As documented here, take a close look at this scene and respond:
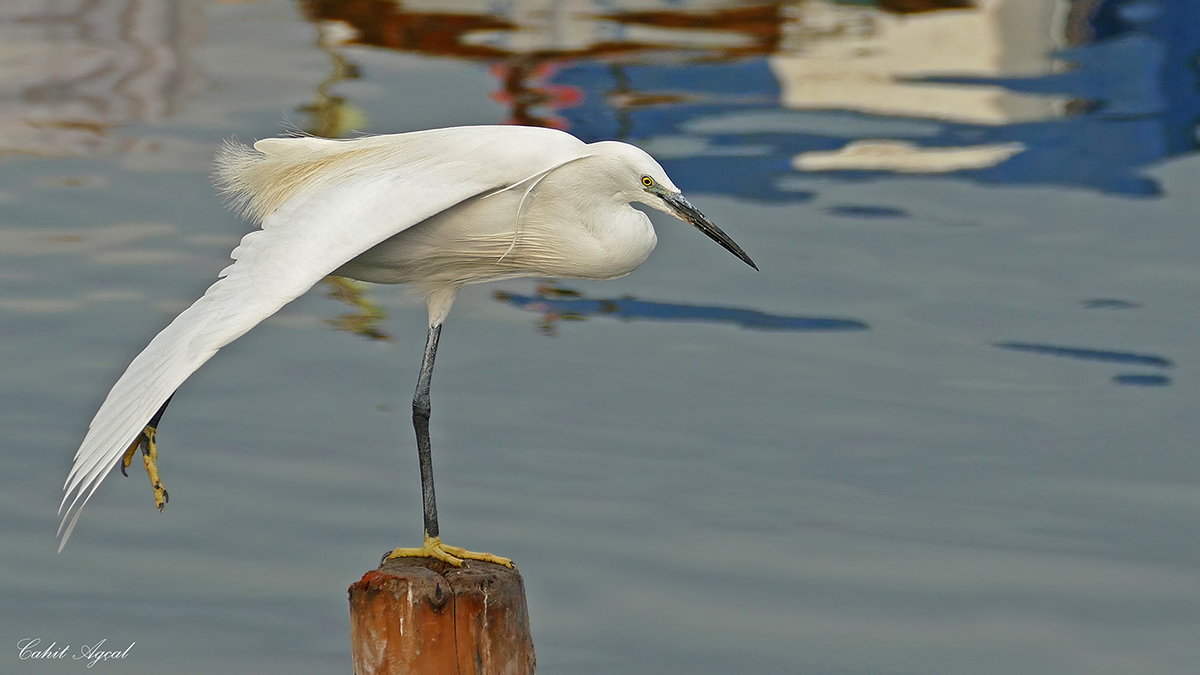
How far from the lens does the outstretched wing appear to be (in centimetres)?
360

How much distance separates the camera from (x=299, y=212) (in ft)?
13.6

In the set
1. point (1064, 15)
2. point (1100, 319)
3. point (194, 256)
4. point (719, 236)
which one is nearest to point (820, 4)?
point (1064, 15)

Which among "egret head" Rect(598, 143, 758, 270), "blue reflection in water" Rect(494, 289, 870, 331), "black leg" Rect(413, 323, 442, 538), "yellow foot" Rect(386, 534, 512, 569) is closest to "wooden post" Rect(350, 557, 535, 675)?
"yellow foot" Rect(386, 534, 512, 569)

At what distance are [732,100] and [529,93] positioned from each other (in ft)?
7.42

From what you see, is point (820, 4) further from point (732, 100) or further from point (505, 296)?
point (505, 296)

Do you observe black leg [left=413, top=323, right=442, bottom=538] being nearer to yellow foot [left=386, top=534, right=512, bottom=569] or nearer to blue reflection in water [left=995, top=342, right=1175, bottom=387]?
yellow foot [left=386, top=534, right=512, bottom=569]

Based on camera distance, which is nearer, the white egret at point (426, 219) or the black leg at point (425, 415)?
the white egret at point (426, 219)

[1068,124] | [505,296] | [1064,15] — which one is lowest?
[505,296]

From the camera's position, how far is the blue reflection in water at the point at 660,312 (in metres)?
12.7

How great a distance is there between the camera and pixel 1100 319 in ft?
41.3

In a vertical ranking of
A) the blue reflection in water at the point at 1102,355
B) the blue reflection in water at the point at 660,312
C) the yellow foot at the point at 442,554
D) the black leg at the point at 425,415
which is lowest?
the blue reflection in water at the point at 1102,355

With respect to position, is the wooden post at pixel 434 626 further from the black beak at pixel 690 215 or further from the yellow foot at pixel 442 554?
the black beak at pixel 690 215

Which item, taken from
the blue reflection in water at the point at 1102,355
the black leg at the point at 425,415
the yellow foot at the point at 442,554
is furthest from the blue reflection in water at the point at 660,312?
the yellow foot at the point at 442,554

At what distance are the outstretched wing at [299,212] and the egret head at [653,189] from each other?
6.8 inches
